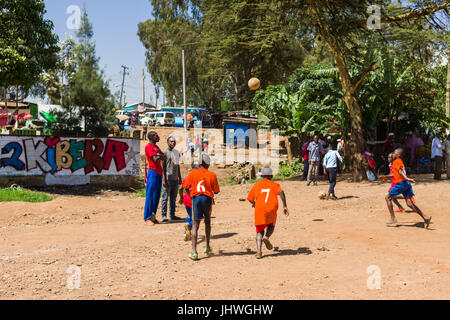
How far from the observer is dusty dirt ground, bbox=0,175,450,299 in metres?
5.34

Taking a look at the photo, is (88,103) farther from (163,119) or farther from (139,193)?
(163,119)

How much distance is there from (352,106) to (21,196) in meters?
11.7

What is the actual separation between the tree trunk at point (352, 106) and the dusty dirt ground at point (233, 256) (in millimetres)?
4175

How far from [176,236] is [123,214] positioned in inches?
155

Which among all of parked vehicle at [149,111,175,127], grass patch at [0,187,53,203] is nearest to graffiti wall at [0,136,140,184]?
grass patch at [0,187,53,203]

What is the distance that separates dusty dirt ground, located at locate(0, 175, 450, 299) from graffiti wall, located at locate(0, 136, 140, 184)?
13.8 ft

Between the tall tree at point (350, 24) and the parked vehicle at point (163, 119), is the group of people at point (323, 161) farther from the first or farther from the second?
the parked vehicle at point (163, 119)

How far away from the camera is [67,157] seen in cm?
1705

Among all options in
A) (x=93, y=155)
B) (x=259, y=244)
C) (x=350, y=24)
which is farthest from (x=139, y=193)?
(x=259, y=244)

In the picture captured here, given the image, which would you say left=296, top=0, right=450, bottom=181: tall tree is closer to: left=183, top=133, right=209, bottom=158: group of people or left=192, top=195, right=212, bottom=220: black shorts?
left=192, top=195, right=212, bottom=220: black shorts

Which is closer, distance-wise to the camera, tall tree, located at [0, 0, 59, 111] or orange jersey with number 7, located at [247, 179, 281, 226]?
orange jersey with number 7, located at [247, 179, 281, 226]

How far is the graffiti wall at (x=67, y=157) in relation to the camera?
15.8 meters

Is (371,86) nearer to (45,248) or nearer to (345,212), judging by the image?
(345,212)

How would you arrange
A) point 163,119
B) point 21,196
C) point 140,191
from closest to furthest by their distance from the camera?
point 21,196, point 140,191, point 163,119
